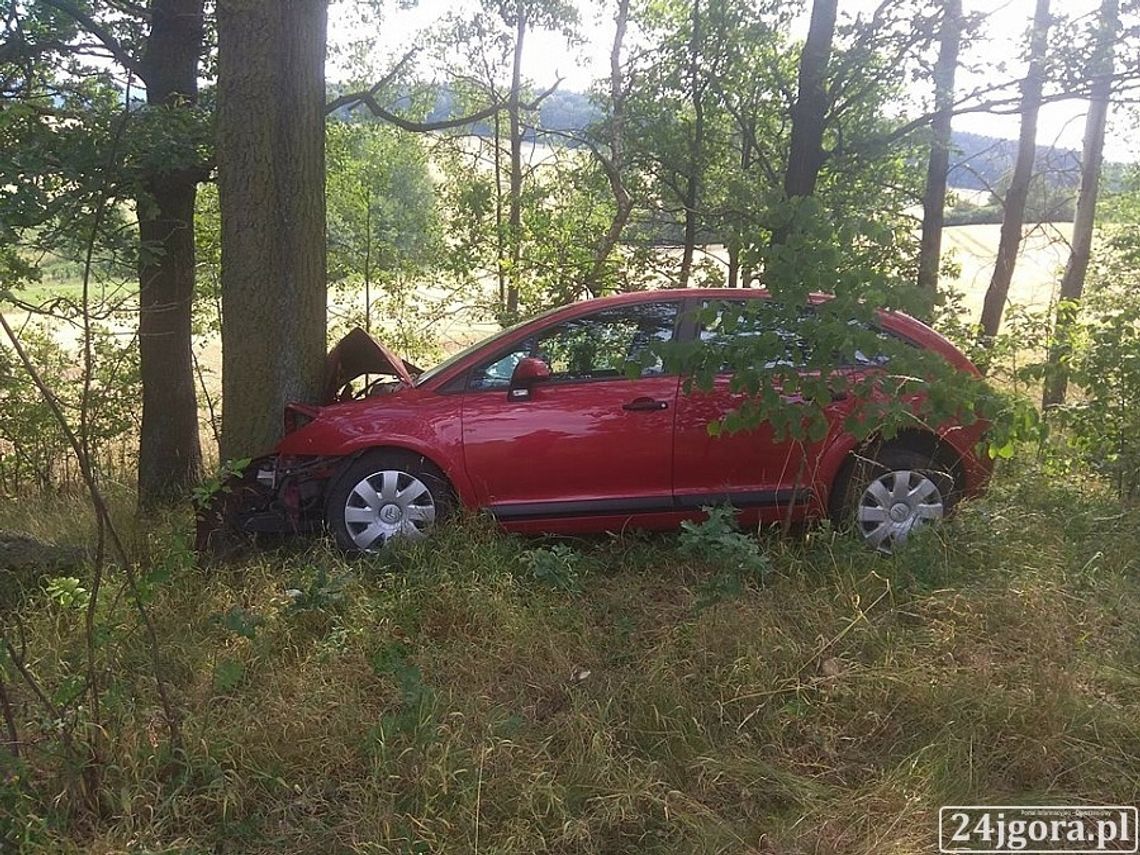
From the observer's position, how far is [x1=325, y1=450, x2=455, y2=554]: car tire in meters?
4.62

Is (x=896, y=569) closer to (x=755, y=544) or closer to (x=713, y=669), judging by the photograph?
(x=755, y=544)

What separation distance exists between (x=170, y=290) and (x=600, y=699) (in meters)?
5.57

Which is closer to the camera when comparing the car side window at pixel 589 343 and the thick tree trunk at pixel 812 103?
the car side window at pixel 589 343

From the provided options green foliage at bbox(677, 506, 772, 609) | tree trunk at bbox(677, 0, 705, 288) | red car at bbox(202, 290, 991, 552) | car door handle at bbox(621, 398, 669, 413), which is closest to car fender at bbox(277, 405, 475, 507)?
red car at bbox(202, 290, 991, 552)

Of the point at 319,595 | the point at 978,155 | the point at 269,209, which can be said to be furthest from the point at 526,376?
the point at 978,155

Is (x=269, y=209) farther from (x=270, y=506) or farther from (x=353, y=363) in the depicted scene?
A: (x=270, y=506)

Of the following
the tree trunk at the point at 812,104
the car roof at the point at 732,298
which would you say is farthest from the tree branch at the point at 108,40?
the tree trunk at the point at 812,104

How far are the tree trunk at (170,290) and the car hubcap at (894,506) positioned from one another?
526 cm

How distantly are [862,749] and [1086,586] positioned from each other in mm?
1767

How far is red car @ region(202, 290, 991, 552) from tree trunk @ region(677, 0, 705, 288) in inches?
202

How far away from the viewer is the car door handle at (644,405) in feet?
15.2

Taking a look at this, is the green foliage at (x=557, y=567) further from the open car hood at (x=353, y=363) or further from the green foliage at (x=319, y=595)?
the open car hood at (x=353, y=363)

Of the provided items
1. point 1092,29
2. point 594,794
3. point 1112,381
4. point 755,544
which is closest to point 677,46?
point 1092,29

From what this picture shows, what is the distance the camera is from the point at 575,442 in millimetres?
4625
